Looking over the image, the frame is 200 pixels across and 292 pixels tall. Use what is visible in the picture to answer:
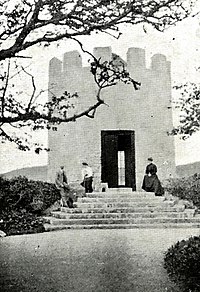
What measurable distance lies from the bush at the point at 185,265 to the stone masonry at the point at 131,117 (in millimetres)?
6159

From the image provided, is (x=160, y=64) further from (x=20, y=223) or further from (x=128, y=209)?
(x=20, y=223)

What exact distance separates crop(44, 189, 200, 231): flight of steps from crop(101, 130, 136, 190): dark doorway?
236cm

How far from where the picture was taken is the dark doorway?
14812 millimetres

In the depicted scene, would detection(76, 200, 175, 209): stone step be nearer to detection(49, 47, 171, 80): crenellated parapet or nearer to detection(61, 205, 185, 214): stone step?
detection(61, 205, 185, 214): stone step

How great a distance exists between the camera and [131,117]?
1447 cm

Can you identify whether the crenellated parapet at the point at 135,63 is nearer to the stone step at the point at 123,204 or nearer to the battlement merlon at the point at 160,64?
the battlement merlon at the point at 160,64

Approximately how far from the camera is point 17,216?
11.5m

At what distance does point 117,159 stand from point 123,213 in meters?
5.29

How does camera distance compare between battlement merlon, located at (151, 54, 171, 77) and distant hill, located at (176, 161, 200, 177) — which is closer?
distant hill, located at (176, 161, 200, 177)

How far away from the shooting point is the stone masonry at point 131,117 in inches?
491

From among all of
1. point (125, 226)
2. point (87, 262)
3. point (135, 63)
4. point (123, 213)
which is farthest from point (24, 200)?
point (87, 262)

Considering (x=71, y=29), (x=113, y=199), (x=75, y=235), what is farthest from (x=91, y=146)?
(x=71, y=29)

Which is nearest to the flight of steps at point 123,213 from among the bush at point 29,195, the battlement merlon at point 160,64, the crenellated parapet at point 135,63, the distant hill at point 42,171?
the bush at point 29,195

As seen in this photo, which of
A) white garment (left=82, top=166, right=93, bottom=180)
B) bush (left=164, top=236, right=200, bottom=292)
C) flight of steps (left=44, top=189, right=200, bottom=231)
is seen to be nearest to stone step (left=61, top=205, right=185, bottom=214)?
flight of steps (left=44, top=189, right=200, bottom=231)
